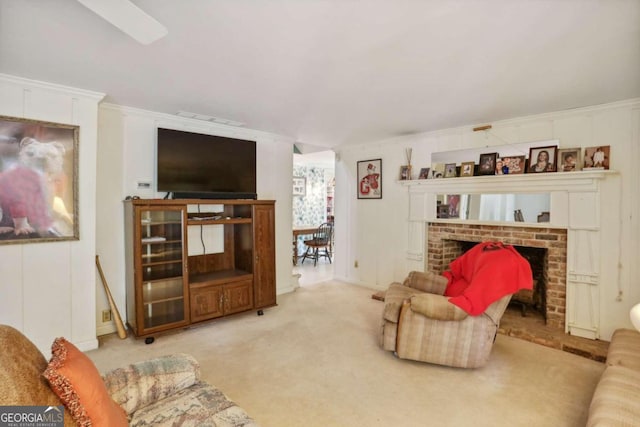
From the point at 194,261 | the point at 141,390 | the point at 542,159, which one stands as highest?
the point at 542,159

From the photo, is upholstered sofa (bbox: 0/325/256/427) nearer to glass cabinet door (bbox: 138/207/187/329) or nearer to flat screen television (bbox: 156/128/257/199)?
glass cabinet door (bbox: 138/207/187/329)

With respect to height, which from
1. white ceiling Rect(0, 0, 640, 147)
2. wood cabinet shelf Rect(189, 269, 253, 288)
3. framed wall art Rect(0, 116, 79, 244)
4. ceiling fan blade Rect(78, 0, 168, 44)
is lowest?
wood cabinet shelf Rect(189, 269, 253, 288)

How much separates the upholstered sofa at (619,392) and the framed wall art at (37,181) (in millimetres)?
3819

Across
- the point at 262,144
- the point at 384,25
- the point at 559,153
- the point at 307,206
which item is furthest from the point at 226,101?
the point at 307,206

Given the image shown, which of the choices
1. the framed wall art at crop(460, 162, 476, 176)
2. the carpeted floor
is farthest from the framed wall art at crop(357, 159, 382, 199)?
the carpeted floor

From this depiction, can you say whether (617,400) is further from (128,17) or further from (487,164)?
(128,17)

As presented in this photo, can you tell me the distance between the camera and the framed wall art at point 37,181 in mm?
2510

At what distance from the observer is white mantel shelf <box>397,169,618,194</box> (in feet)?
10.0

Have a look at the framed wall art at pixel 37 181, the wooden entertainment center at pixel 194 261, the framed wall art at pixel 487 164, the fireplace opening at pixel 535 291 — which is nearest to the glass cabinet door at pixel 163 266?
the wooden entertainment center at pixel 194 261

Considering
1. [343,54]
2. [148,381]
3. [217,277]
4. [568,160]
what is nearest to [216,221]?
[217,277]

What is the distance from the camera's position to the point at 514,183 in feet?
11.5

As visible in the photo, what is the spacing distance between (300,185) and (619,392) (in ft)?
22.5

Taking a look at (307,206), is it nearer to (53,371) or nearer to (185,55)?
(185,55)

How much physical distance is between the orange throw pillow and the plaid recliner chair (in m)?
2.07
